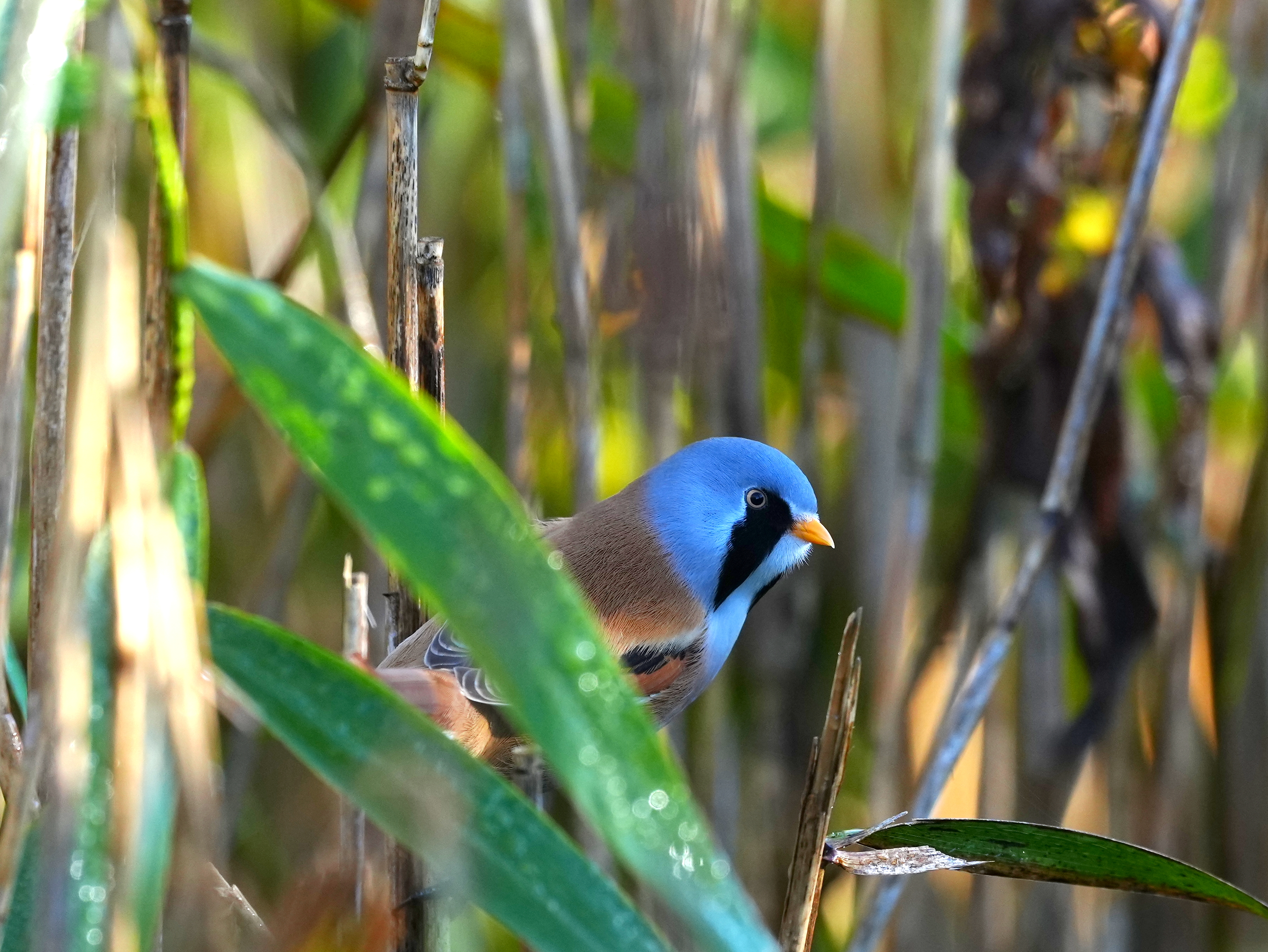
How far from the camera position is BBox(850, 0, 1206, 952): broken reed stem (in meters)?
1.56

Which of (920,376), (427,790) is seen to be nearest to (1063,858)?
(427,790)

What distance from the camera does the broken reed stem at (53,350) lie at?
3.38 ft

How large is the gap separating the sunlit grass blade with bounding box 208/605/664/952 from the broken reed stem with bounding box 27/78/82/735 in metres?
0.37

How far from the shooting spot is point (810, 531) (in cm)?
172

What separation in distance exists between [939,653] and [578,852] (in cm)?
150

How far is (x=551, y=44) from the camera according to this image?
5.63 feet

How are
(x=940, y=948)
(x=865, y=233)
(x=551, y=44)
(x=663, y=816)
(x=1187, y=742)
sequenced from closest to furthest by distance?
(x=663, y=816) → (x=551, y=44) → (x=1187, y=742) → (x=940, y=948) → (x=865, y=233)

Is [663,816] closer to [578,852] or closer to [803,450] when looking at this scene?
[578,852]

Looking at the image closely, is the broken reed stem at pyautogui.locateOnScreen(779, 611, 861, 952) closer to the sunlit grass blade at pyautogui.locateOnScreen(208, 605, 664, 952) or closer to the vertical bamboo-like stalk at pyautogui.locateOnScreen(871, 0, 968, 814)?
the sunlit grass blade at pyautogui.locateOnScreen(208, 605, 664, 952)

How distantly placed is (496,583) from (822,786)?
0.35 metres

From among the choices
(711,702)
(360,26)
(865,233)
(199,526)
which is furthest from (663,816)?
(360,26)

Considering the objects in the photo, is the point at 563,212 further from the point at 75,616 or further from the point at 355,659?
the point at 75,616

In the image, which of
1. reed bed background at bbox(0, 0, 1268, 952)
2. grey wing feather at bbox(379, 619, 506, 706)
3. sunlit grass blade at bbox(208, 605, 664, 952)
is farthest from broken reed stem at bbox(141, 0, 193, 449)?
grey wing feather at bbox(379, 619, 506, 706)

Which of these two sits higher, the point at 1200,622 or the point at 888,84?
the point at 888,84
